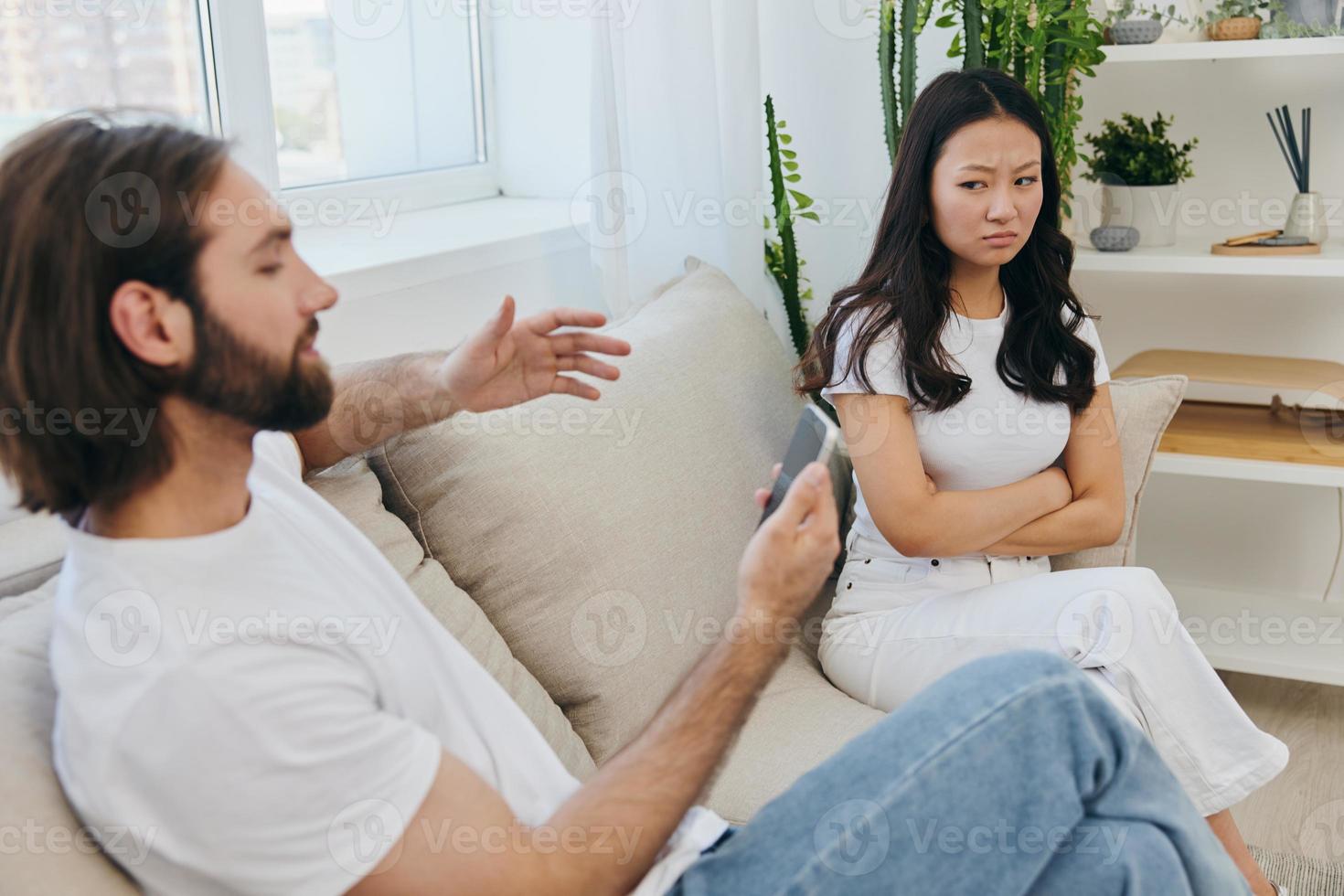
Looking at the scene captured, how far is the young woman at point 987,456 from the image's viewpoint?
1.49m

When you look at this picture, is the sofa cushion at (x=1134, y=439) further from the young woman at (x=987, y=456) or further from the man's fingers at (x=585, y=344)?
the man's fingers at (x=585, y=344)

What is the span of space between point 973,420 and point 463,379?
0.75 metres

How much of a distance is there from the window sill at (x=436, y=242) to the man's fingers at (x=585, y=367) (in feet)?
1.66

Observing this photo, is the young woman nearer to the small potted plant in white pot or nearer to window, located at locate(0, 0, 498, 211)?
the small potted plant in white pot

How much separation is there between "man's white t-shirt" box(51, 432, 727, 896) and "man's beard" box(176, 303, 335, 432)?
0.08 meters

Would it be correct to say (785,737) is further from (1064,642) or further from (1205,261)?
(1205,261)

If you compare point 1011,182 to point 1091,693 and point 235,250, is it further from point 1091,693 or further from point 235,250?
point 235,250

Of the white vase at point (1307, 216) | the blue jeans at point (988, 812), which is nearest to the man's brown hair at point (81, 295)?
the blue jeans at point (988, 812)

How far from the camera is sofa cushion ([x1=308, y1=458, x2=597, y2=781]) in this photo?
1273 millimetres

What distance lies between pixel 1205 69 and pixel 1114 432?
3.89 ft

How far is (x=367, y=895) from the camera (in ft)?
2.68

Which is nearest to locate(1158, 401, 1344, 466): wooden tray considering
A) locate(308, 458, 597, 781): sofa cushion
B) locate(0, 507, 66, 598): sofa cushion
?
locate(308, 458, 597, 781): sofa cushion

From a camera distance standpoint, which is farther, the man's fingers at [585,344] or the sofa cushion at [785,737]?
the sofa cushion at [785,737]

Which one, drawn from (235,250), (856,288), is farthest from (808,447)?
(235,250)
